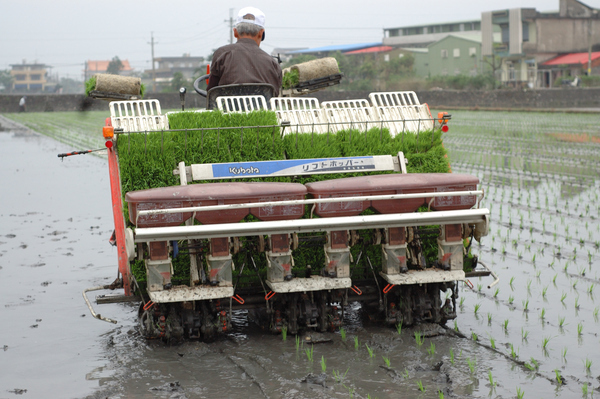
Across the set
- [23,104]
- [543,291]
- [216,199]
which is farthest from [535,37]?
[216,199]

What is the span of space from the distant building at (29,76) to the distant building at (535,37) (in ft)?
342

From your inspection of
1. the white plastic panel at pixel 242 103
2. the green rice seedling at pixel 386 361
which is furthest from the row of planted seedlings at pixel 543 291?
the white plastic panel at pixel 242 103

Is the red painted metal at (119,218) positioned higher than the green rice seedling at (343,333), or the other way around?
the red painted metal at (119,218)

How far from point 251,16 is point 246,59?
0.41 meters

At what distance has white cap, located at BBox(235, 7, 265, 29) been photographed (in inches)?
257

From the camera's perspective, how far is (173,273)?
5.07 metres

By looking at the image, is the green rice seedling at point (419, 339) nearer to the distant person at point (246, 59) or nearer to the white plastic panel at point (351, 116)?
the white plastic panel at point (351, 116)

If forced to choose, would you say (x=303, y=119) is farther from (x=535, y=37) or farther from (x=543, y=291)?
(x=535, y=37)

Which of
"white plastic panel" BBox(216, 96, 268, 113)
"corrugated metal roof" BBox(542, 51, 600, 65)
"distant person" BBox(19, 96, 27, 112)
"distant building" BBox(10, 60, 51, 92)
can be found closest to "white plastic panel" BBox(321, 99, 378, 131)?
"white plastic panel" BBox(216, 96, 268, 113)

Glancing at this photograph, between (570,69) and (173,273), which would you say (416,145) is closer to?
(173,273)

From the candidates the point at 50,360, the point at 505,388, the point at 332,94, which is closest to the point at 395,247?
the point at 505,388

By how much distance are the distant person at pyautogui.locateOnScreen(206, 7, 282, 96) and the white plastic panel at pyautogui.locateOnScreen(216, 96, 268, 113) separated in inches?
7.1

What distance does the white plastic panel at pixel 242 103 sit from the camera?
6.00 metres

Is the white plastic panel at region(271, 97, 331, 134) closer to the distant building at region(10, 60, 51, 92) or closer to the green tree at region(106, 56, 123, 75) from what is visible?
the green tree at region(106, 56, 123, 75)
